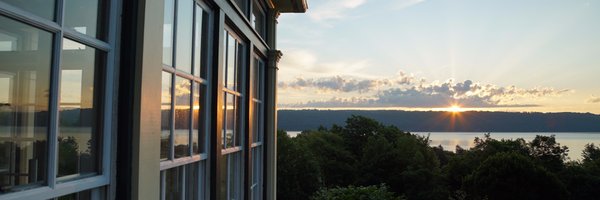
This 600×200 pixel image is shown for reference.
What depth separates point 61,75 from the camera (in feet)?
4.34

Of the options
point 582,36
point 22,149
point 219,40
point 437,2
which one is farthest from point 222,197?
point 582,36

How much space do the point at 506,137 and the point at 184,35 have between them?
37369 mm

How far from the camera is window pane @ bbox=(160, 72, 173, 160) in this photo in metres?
2.09

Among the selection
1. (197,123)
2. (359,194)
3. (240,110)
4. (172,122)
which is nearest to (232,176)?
(240,110)

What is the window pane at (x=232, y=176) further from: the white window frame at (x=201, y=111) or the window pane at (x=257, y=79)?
the window pane at (x=257, y=79)

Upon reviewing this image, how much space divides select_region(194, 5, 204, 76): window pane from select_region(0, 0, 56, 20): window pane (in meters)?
1.32

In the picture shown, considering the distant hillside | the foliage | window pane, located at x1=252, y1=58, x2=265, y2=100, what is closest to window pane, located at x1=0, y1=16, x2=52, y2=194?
window pane, located at x1=252, y1=58, x2=265, y2=100

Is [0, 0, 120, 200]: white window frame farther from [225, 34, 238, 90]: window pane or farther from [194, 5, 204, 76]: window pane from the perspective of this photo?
[225, 34, 238, 90]: window pane

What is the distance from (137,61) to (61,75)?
354 mm

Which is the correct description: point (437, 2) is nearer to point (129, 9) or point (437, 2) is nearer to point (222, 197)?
point (222, 197)

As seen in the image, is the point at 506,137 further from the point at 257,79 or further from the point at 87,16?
the point at 87,16

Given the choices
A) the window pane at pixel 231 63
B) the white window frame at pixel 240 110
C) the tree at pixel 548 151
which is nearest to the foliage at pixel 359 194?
the white window frame at pixel 240 110

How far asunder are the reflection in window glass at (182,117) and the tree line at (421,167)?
23724mm

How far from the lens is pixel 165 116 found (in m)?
2.14
